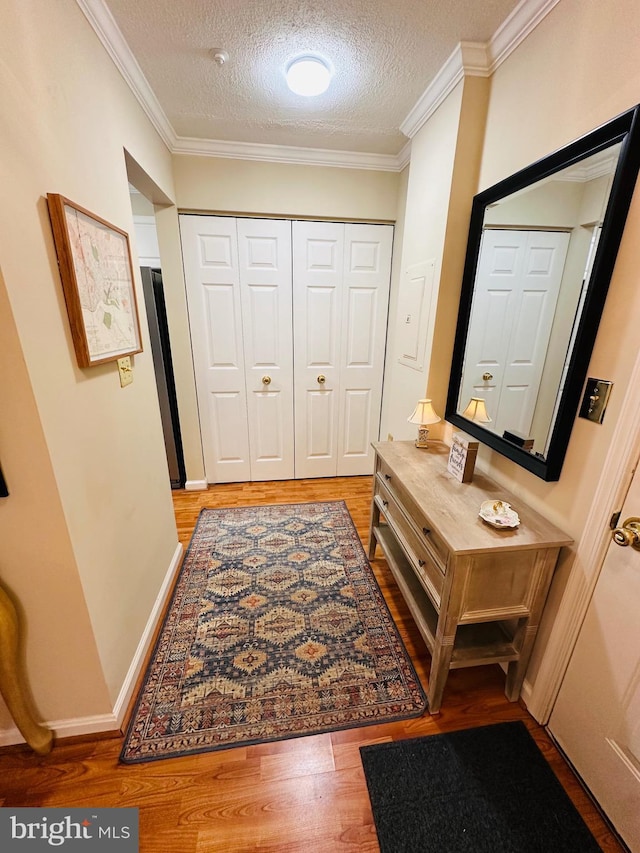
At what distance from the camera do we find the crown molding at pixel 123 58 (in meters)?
1.22

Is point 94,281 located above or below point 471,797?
above

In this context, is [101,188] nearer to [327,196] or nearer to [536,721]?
[327,196]

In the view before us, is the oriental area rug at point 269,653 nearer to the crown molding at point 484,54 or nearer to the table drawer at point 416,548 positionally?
the table drawer at point 416,548

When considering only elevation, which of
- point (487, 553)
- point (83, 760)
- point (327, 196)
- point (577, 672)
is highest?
point (327, 196)

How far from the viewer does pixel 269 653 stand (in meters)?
1.54

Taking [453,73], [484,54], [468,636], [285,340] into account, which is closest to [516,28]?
[484,54]

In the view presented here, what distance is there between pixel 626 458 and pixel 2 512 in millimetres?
1776

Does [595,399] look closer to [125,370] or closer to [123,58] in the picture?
[125,370]

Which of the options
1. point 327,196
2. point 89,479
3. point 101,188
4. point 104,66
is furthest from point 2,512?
point 327,196

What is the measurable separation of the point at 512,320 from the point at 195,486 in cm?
263

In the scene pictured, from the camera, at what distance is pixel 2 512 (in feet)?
3.18

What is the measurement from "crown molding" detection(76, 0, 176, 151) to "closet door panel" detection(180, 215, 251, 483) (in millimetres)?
604

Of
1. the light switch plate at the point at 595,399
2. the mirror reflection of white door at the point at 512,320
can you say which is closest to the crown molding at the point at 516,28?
the mirror reflection of white door at the point at 512,320

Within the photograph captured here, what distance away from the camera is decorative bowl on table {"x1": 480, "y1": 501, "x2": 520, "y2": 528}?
3.85 feet
